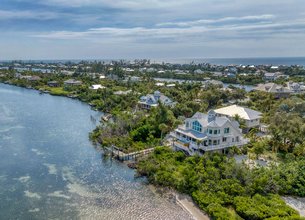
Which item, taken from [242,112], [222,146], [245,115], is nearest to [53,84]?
[242,112]

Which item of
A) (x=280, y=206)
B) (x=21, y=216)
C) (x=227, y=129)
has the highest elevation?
(x=227, y=129)

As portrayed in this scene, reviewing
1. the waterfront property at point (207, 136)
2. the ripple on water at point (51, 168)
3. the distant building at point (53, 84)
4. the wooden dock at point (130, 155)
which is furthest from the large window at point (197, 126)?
the distant building at point (53, 84)

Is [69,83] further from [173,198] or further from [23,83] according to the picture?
[173,198]

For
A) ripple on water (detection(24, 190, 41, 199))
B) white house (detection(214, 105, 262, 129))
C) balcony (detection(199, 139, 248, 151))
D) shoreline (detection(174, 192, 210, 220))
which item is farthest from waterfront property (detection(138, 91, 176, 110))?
ripple on water (detection(24, 190, 41, 199))

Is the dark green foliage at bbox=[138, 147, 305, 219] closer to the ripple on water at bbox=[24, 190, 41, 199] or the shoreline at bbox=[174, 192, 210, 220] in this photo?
the shoreline at bbox=[174, 192, 210, 220]

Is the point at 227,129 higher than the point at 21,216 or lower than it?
higher

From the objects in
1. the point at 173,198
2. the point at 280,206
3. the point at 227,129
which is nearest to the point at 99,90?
the point at 227,129
